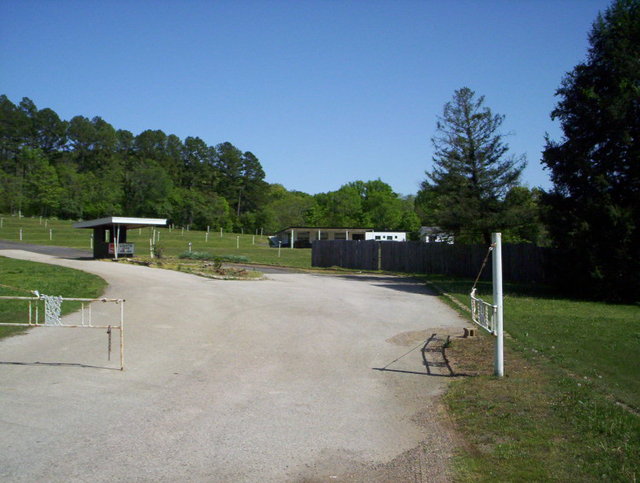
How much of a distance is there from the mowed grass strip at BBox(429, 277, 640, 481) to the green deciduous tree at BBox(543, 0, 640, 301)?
7.98 m

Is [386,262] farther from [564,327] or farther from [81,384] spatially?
[81,384]

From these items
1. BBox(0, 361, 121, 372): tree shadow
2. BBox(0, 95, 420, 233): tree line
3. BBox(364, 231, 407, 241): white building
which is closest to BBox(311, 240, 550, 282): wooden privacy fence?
BBox(0, 361, 121, 372): tree shadow

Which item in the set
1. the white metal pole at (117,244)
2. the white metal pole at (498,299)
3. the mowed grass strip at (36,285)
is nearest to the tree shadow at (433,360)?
the white metal pole at (498,299)

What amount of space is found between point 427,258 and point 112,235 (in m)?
20.2

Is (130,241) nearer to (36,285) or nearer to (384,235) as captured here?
(384,235)

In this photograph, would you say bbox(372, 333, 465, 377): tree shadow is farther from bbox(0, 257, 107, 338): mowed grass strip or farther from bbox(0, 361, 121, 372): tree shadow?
bbox(0, 257, 107, 338): mowed grass strip

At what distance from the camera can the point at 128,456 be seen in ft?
16.8

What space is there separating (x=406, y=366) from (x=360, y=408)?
8.91 feet

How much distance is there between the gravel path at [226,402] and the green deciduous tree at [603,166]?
9.72 m

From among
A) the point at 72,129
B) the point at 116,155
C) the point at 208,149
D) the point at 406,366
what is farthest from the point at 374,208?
the point at 406,366

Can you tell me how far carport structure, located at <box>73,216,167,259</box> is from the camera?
34.1 meters

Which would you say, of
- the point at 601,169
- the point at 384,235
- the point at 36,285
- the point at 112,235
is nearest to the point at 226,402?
the point at 36,285

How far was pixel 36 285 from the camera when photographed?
18234 millimetres

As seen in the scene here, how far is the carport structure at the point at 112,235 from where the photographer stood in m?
34.1
